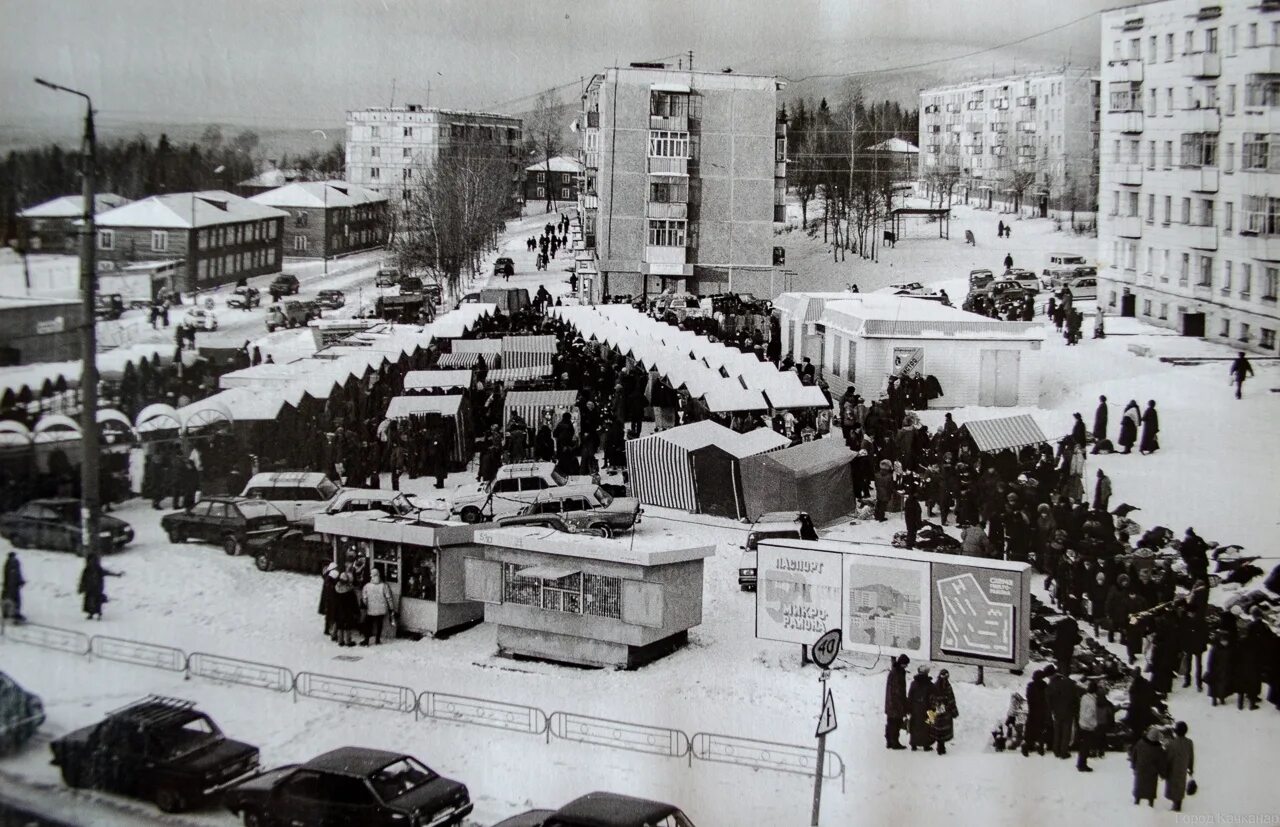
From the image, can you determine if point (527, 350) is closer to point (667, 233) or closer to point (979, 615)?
point (667, 233)

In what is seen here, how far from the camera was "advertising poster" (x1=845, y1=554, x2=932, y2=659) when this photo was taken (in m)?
5.32

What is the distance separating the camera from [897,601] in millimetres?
5336

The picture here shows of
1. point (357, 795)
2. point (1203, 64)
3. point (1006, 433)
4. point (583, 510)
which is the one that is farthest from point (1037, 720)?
point (1203, 64)

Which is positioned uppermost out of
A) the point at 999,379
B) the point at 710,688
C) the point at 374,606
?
the point at 999,379

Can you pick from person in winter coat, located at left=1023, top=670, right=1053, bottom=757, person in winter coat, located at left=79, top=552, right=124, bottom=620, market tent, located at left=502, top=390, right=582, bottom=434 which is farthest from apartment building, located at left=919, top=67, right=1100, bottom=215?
person in winter coat, located at left=79, top=552, right=124, bottom=620

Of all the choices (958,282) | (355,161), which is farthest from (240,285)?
(958,282)

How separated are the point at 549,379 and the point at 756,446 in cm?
306

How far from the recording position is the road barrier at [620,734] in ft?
16.7

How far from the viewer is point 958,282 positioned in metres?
8.59

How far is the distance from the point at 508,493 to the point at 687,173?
256cm

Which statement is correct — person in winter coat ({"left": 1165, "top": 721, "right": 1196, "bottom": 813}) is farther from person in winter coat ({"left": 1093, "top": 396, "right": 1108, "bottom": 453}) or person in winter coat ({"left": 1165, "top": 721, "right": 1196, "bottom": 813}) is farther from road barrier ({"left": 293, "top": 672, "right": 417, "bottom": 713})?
road barrier ({"left": 293, "top": 672, "right": 417, "bottom": 713})

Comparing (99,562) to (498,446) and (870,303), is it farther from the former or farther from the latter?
(870,303)

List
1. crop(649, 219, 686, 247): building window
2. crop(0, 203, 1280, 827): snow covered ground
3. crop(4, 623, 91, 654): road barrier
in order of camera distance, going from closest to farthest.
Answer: crop(0, 203, 1280, 827): snow covered ground, crop(4, 623, 91, 654): road barrier, crop(649, 219, 686, 247): building window

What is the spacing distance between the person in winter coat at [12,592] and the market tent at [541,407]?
3364 mm
